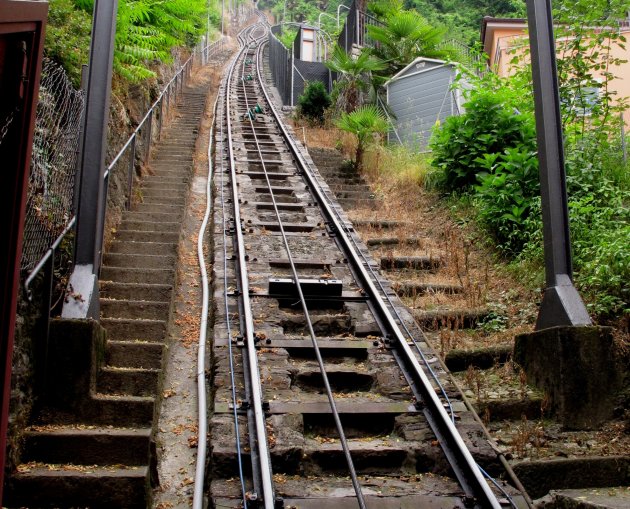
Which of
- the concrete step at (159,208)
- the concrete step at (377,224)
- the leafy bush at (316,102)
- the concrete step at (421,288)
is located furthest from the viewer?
the leafy bush at (316,102)

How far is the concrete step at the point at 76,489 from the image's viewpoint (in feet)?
13.7

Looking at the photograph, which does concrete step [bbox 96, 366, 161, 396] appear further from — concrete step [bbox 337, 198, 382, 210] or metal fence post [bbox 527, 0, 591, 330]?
concrete step [bbox 337, 198, 382, 210]

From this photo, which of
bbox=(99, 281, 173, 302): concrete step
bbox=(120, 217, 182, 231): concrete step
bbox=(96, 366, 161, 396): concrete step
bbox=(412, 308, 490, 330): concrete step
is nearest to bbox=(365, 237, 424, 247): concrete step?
bbox=(412, 308, 490, 330): concrete step

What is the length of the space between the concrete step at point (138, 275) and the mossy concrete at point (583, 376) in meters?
3.87

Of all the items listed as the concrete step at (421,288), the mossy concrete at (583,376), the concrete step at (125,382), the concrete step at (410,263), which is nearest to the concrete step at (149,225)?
the concrete step at (410,263)

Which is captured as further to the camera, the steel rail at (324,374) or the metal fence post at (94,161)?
the metal fence post at (94,161)

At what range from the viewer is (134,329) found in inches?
242

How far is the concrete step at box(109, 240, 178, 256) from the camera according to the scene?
788 centimetres

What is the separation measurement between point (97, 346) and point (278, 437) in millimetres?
1583

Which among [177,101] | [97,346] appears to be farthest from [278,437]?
[177,101]

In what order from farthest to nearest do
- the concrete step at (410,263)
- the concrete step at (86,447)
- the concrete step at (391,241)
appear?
the concrete step at (391,241) → the concrete step at (410,263) → the concrete step at (86,447)

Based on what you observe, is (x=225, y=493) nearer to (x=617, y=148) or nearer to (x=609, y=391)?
(x=609, y=391)

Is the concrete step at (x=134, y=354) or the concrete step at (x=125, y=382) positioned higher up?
the concrete step at (x=134, y=354)

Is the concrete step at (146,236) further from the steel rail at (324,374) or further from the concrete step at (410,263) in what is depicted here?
the concrete step at (410,263)
